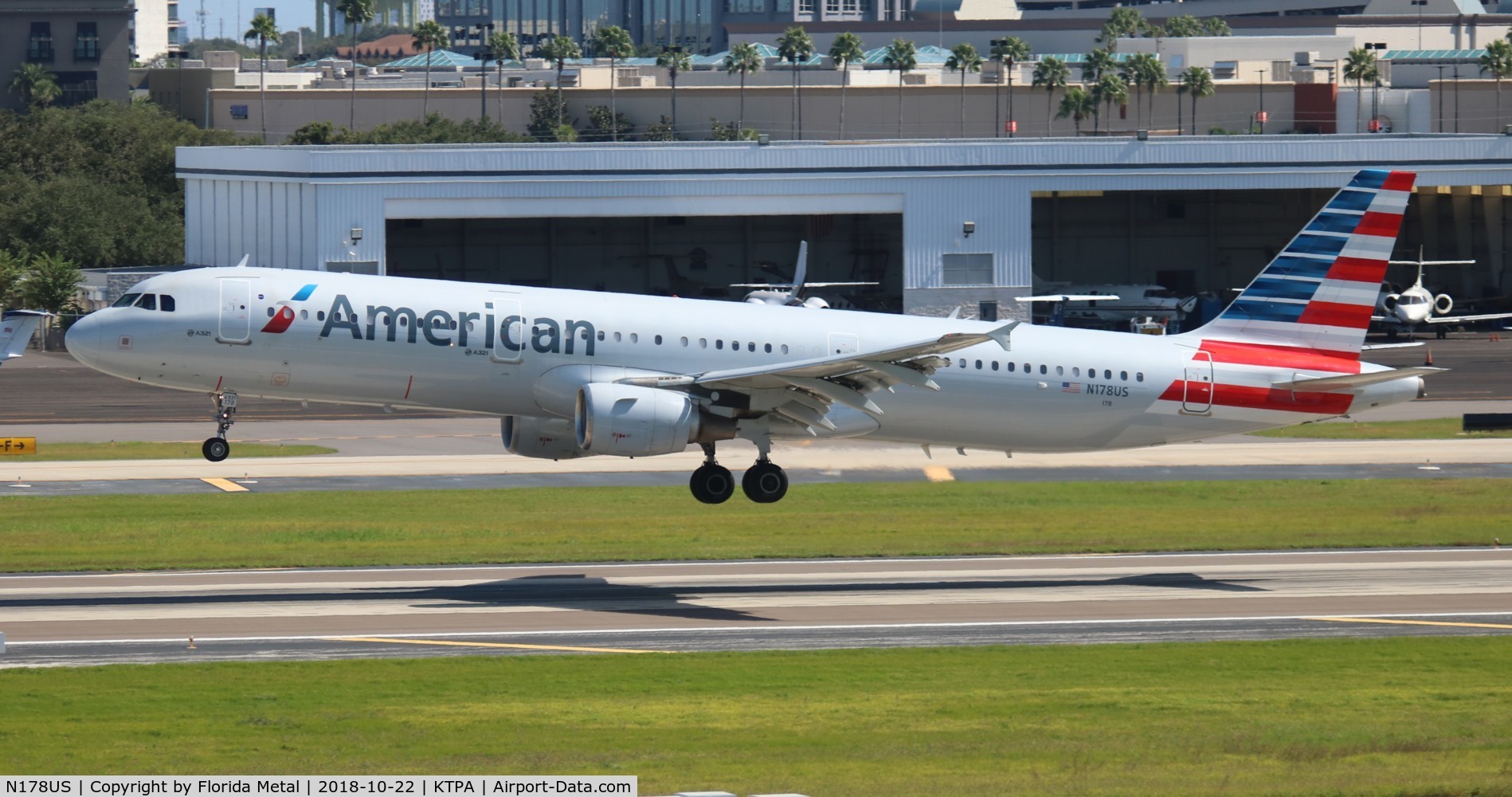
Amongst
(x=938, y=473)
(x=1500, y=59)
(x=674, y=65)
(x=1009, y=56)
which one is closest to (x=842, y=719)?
(x=938, y=473)

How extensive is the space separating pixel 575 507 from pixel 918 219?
175 feet

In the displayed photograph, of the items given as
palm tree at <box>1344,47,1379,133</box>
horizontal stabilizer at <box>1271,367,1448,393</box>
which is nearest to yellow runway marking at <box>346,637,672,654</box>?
horizontal stabilizer at <box>1271,367,1448,393</box>

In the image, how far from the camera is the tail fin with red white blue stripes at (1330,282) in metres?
46.3

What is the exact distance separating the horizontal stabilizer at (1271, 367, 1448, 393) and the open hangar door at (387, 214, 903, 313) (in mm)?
76254

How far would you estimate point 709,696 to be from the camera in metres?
32.8

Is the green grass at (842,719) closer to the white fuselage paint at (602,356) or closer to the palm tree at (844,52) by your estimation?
the white fuselage paint at (602,356)

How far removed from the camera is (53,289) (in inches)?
4348

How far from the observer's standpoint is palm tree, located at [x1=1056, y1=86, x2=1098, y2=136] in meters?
160

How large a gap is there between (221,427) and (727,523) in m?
18.1

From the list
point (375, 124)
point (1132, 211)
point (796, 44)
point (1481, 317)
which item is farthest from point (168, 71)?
point (1481, 317)

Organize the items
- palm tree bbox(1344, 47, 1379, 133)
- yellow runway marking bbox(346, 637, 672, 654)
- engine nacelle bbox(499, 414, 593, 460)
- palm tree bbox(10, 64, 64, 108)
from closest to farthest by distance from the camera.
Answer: yellow runway marking bbox(346, 637, 672, 654) < engine nacelle bbox(499, 414, 593, 460) < palm tree bbox(1344, 47, 1379, 133) < palm tree bbox(10, 64, 64, 108)

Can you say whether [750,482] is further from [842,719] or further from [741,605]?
[842,719]

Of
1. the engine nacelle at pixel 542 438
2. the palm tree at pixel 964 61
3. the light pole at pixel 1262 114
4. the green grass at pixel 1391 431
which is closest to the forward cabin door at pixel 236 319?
the engine nacelle at pixel 542 438

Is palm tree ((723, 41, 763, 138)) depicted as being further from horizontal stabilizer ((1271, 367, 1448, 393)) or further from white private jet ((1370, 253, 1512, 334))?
horizontal stabilizer ((1271, 367, 1448, 393))
